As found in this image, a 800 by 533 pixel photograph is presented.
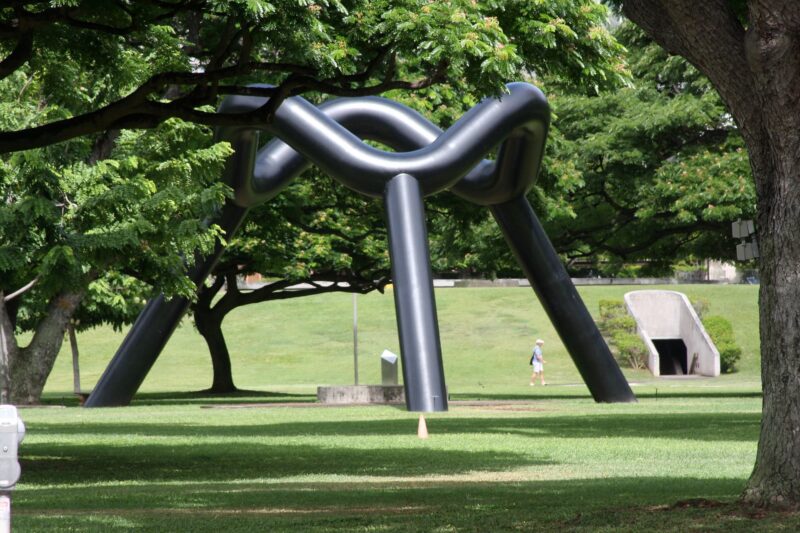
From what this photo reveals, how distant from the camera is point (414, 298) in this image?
23453 millimetres

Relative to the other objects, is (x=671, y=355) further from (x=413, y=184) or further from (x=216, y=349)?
(x=413, y=184)

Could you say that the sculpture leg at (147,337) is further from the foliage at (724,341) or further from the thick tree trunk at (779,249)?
the foliage at (724,341)

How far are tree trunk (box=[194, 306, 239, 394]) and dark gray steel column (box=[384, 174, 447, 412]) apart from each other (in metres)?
17.7

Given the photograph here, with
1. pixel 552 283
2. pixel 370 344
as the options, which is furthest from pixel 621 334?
pixel 552 283

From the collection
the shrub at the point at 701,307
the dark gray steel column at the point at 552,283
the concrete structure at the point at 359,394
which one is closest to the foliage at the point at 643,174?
the dark gray steel column at the point at 552,283

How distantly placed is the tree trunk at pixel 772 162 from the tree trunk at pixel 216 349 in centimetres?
3235

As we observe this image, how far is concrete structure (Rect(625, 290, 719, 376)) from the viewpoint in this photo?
183ft

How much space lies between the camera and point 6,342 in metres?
27.5

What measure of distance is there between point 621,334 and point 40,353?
32.9 m

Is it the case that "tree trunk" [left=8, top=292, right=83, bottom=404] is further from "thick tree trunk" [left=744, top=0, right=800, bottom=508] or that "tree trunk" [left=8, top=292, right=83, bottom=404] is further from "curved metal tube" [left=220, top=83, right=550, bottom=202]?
"thick tree trunk" [left=744, top=0, right=800, bottom=508]

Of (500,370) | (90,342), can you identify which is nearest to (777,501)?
(500,370)

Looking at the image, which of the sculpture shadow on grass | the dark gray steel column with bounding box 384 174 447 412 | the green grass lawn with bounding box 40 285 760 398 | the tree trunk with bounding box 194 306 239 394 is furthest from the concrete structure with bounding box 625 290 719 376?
the sculpture shadow on grass

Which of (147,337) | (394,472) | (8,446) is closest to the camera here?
(8,446)

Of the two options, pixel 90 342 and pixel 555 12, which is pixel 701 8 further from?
pixel 90 342
